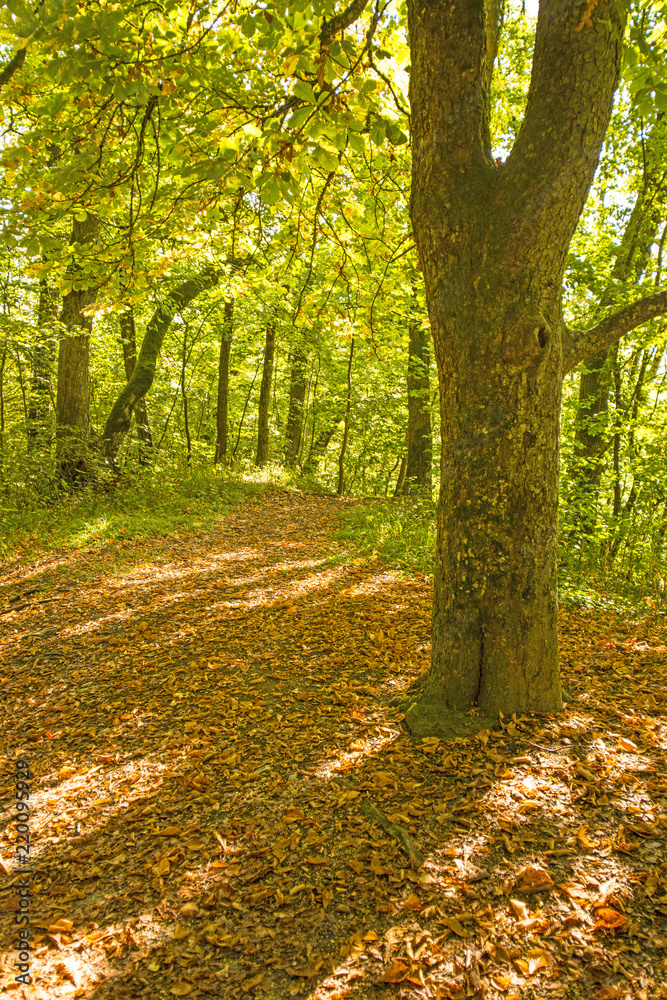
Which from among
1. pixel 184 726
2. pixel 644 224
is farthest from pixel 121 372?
pixel 184 726

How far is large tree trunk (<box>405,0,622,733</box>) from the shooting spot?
8.83 feet

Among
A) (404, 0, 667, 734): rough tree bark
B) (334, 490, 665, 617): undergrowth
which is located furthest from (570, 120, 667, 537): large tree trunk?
(404, 0, 667, 734): rough tree bark

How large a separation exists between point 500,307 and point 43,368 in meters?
10.2

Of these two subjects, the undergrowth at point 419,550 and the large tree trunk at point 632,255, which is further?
the large tree trunk at point 632,255

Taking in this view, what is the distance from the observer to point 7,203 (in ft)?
30.7

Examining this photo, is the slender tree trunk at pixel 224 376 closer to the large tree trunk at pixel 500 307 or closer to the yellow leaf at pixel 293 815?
the large tree trunk at pixel 500 307

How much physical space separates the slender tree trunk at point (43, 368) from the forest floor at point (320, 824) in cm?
598

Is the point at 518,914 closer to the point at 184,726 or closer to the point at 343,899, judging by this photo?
the point at 343,899

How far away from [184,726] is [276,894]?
149 cm

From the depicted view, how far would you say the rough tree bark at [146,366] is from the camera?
1040cm

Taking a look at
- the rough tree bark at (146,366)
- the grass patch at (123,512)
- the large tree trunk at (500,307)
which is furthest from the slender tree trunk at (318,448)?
the large tree trunk at (500,307)

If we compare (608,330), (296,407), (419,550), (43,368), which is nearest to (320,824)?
(608,330)

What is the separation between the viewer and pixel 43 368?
403 inches

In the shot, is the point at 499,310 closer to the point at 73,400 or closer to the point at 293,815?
the point at 293,815
